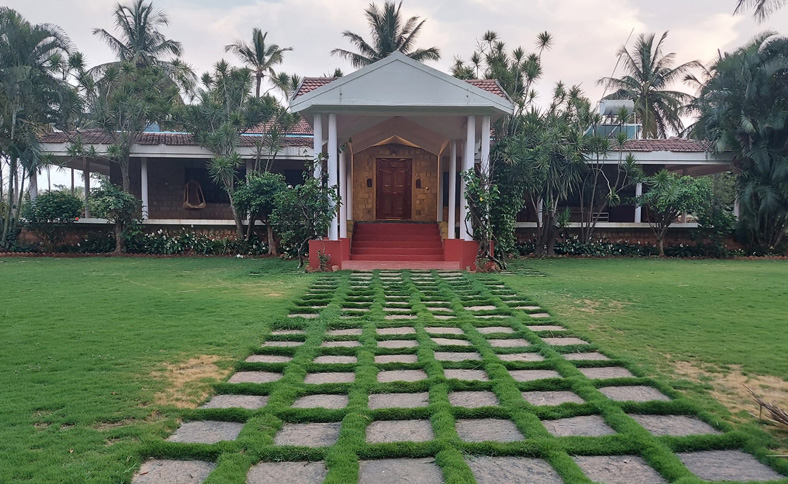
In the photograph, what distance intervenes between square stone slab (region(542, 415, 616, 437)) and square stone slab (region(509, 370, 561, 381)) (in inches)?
27.0

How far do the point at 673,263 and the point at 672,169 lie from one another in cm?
673

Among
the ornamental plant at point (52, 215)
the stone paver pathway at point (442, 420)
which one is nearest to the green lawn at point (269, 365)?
the stone paver pathway at point (442, 420)

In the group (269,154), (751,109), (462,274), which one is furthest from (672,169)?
(269,154)

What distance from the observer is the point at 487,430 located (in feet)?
9.16

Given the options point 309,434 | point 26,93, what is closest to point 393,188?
point 26,93

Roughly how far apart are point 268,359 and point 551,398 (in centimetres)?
219

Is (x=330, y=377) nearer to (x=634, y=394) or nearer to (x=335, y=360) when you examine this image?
(x=335, y=360)

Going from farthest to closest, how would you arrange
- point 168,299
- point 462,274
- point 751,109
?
point 751,109
point 462,274
point 168,299

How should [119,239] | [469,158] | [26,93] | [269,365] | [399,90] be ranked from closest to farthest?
[269,365]
[399,90]
[469,158]
[26,93]
[119,239]

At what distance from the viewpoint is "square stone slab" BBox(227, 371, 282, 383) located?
3.60m

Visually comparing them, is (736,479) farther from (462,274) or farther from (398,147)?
(398,147)

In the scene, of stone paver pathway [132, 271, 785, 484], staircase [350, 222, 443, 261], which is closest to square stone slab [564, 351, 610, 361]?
stone paver pathway [132, 271, 785, 484]

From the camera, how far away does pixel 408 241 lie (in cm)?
1281

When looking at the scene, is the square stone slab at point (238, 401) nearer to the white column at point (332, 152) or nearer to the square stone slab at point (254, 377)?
the square stone slab at point (254, 377)
